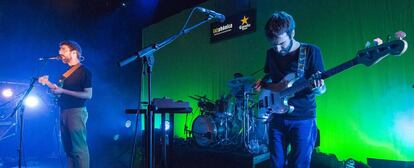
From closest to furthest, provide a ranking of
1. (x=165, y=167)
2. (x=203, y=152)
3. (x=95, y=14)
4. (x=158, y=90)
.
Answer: (x=165, y=167)
(x=203, y=152)
(x=95, y=14)
(x=158, y=90)

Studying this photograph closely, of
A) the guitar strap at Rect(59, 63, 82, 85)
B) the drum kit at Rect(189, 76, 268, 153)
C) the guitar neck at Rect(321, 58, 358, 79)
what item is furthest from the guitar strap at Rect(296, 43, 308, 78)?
the drum kit at Rect(189, 76, 268, 153)

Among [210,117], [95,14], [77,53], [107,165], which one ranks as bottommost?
[107,165]

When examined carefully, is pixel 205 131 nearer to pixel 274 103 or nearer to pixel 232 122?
pixel 232 122

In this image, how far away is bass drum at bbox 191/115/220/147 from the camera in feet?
18.0

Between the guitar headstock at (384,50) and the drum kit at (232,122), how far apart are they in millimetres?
2913

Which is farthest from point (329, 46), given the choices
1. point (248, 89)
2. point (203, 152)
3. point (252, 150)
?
point (203, 152)

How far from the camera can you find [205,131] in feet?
18.2

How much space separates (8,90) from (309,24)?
17.9ft

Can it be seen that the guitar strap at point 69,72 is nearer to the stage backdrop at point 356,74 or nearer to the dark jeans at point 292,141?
the dark jeans at point 292,141

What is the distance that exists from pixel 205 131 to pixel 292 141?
133 inches

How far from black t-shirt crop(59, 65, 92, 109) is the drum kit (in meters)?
2.63

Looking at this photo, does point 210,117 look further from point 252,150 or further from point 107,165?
point 107,165

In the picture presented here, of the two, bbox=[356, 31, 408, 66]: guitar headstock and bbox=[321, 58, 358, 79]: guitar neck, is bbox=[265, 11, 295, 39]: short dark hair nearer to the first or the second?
bbox=[321, 58, 358, 79]: guitar neck

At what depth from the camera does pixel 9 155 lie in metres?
5.90
